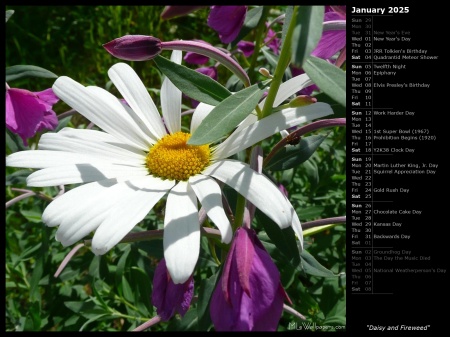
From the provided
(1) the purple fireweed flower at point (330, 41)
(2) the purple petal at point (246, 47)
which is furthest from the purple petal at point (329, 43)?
(2) the purple petal at point (246, 47)

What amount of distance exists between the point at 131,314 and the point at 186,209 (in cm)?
69

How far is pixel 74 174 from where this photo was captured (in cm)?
69

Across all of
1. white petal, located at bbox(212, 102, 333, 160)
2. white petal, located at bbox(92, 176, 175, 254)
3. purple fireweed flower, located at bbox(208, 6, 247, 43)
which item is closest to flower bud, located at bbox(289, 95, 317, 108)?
white petal, located at bbox(212, 102, 333, 160)

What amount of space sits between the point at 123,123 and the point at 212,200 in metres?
0.26

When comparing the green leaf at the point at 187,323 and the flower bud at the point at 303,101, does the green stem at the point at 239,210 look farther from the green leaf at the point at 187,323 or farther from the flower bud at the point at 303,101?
the green leaf at the point at 187,323

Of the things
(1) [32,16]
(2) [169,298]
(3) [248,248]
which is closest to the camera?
(3) [248,248]

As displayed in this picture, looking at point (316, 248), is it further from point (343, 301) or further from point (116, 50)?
point (116, 50)

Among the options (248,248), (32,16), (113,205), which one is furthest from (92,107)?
(32,16)

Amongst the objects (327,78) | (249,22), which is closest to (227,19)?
(249,22)

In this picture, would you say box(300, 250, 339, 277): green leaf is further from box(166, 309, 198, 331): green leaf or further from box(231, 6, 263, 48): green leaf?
box(231, 6, 263, 48): green leaf

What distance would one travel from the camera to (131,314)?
1.25 m

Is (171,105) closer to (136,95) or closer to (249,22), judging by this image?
(136,95)

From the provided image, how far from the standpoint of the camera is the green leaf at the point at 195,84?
28.3 inches

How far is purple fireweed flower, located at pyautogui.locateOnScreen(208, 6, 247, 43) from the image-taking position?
0.96 meters
